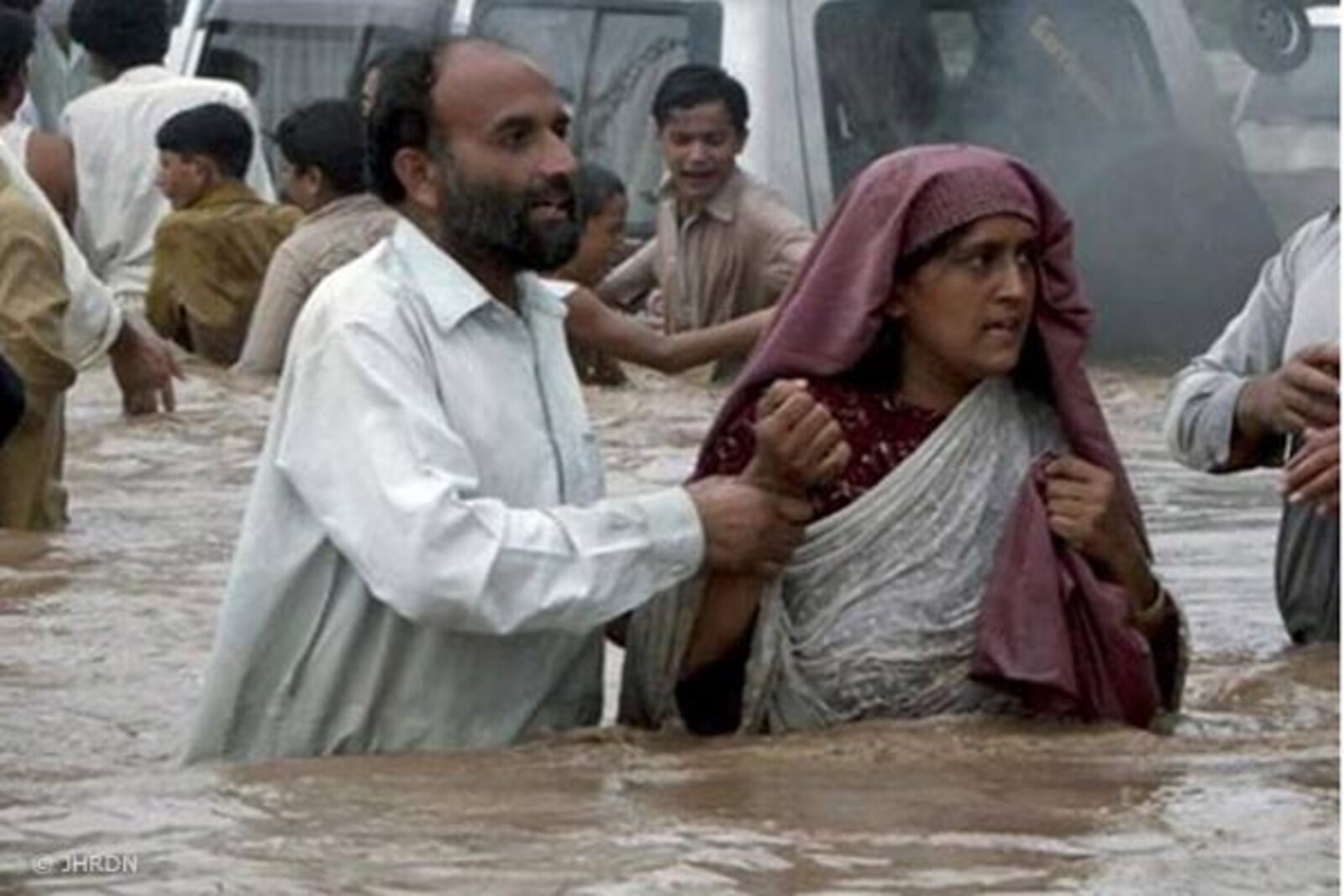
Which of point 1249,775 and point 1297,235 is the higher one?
point 1297,235

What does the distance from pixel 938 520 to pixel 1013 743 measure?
332 millimetres

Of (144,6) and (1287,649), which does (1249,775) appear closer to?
(1287,649)

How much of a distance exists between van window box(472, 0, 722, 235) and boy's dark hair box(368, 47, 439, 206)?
24.8 ft

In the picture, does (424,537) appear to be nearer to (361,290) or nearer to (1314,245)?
(361,290)

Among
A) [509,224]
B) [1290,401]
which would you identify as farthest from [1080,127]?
[509,224]

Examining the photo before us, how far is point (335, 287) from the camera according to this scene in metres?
6.12

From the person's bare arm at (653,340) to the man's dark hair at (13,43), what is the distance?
1879 mm

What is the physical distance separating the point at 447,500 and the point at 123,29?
32.7 feet

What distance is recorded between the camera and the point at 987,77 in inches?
567

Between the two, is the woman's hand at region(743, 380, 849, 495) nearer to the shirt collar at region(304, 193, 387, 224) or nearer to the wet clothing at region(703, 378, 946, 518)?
the wet clothing at region(703, 378, 946, 518)

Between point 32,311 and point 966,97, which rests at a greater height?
point 966,97

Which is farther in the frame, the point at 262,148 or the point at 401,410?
the point at 262,148

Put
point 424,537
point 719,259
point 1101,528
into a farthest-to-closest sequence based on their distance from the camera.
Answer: point 719,259, point 1101,528, point 424,537

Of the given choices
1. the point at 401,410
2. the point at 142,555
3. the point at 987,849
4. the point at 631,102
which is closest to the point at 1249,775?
the point at 987,849
